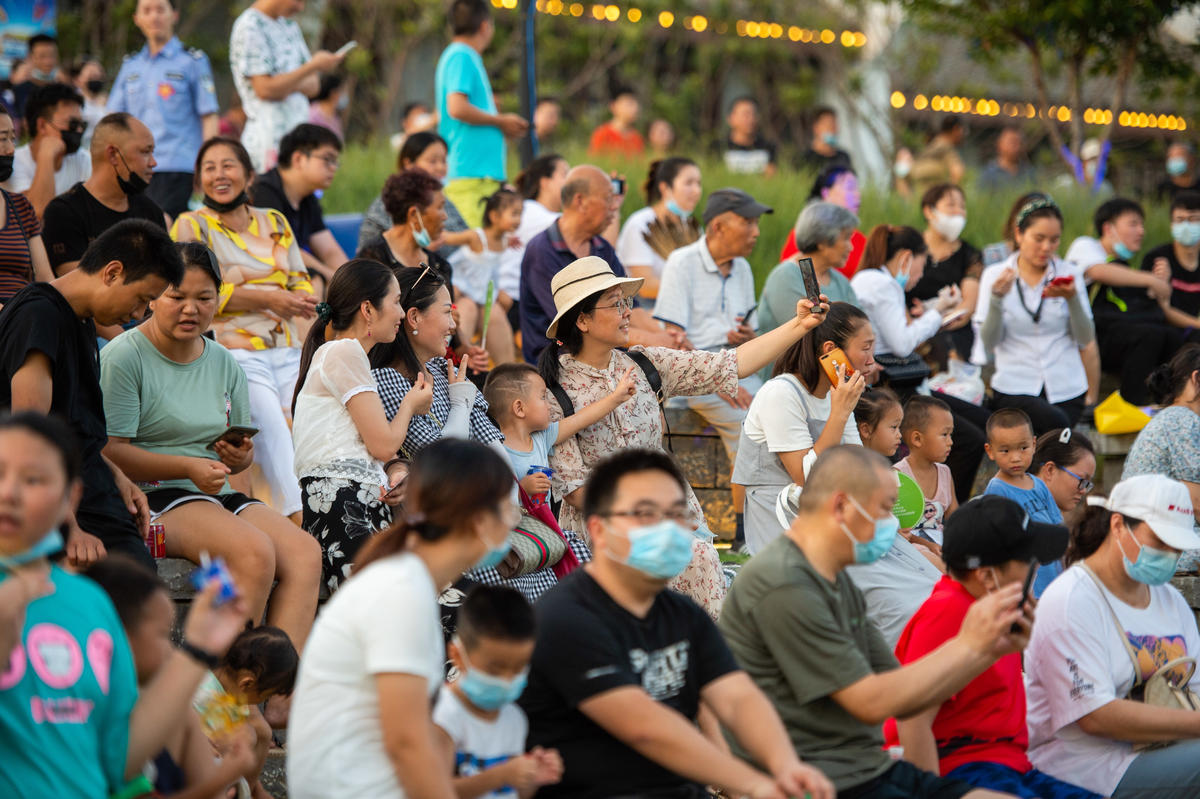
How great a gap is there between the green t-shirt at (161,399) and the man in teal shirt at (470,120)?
4162 millimetres

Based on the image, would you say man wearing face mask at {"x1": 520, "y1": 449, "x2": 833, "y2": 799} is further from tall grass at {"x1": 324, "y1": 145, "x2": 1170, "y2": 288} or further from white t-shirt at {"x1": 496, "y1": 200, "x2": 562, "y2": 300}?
tall grass at {"x1": 324, "y1": 145, "x2": 1170, "y2": 288}

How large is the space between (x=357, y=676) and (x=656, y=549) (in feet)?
2.68

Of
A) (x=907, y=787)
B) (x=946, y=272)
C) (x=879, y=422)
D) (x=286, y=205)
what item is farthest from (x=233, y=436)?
(x=946, y=272)

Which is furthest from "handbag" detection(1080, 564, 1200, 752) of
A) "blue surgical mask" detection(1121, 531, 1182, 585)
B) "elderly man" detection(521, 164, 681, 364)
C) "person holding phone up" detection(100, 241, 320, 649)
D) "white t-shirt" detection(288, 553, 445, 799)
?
"elderly man" detection(521, 164, 681, 364)

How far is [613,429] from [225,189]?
2.25 m

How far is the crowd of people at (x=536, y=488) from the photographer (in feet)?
10.6

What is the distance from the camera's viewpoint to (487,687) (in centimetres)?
340

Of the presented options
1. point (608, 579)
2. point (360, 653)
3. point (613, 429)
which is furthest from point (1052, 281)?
point (360, 653)

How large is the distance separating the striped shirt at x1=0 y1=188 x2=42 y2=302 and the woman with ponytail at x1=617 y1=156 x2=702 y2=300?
3999mm

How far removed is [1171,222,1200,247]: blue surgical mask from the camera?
9367mm

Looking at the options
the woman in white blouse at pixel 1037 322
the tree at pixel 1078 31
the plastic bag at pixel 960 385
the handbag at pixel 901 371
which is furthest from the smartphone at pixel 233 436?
the tree at pixel 1078 31

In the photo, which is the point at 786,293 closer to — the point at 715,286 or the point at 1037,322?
the point at 715,286

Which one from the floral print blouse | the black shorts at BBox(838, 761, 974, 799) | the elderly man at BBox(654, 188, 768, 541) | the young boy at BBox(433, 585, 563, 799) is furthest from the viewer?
the elderly man at BBox(654, 188, 768, 541)

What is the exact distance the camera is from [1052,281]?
826 cm
